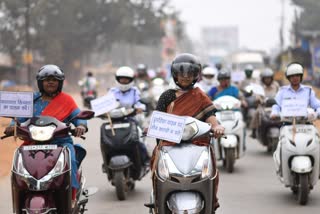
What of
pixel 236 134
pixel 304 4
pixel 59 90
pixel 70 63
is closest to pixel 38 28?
pixel 70 63

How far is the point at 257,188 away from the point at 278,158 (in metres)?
1.37

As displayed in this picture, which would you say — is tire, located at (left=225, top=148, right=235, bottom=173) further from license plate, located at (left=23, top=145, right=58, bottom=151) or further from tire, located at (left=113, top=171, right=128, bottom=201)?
license plate, located at (left=23, top=145, right=58, bottom=151)

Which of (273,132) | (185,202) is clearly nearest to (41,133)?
(185,202)

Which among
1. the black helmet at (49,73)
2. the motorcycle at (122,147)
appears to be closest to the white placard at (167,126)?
the black helmet at (49,73)

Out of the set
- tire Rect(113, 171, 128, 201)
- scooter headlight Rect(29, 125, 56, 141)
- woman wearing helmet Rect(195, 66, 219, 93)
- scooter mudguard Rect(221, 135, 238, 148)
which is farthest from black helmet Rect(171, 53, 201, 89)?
woman wearing helmet Rect(195, 66, 219, 93)

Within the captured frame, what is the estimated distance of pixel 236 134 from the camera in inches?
442

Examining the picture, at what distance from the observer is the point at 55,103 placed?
243 inches

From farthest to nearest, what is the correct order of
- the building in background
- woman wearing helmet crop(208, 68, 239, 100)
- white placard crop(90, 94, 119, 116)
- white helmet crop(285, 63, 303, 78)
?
1. the building in background
2. woman wearing helmet crop(208, 68, 239, 100)
3. white helmet crop(285, 63, 303, 78)
4. white placard crop(90, 94, 119, 116)

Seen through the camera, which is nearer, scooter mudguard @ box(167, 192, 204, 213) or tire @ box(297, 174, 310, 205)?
scooter mudguard @ box(167, 192, 204, 213)

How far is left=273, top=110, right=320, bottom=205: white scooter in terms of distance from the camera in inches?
311

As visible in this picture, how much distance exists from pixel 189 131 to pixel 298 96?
132 inches

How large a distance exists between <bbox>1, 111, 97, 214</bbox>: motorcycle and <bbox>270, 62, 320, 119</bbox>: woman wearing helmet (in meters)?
3.58

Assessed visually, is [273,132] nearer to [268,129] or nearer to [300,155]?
[268,129]

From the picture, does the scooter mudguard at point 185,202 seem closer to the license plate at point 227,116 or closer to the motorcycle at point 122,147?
the motorcycle at point 122,147
